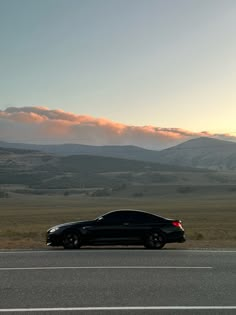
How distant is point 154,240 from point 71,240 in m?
2.53

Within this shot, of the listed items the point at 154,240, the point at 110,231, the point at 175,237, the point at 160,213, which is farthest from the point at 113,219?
the point at 160,213

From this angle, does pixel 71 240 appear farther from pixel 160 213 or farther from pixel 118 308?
pixel 160 213

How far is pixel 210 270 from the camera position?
34.6 ft

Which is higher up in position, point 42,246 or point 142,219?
point 142,219

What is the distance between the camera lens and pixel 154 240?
50.2 ft

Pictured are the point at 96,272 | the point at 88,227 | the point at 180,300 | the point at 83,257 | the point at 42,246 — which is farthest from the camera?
the point at 42,246

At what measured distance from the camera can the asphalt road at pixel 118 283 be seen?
23.3 ft

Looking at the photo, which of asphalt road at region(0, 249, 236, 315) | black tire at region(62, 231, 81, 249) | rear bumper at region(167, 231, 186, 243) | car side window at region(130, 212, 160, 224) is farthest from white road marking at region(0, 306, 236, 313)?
car side window at region(130, 212, 160, 224)

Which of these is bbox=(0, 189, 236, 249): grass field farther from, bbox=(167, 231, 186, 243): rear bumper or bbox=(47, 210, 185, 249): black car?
bbox=(47, 210, 185, 249): black car

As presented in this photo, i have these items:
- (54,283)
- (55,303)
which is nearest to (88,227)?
(54,283)

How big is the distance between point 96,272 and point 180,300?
117 inches

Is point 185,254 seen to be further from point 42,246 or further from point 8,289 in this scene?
point 8,289

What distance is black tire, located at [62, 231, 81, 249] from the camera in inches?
591

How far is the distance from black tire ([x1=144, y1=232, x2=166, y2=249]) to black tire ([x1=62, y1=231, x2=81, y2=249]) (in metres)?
2.09
